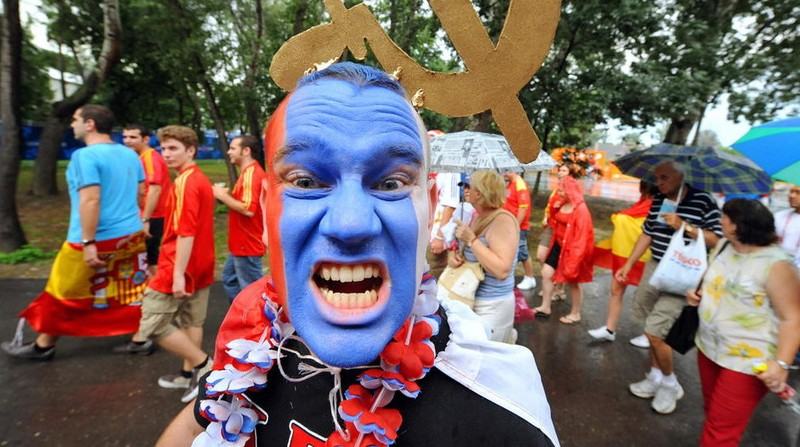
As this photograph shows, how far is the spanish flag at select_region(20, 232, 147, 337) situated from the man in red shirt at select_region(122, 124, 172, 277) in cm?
68

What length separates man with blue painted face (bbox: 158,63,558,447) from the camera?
0.91 meters

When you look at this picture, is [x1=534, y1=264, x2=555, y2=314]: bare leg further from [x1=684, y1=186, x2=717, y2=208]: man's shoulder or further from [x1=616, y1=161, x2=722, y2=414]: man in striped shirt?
[x1=684, y1=186, x2=717, y2=208]: man's shoulder

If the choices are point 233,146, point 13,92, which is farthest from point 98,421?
point 13,92

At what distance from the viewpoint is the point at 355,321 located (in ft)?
2.89

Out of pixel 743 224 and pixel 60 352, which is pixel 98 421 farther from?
pixel 743 224

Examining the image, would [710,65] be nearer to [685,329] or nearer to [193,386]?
[685,329]

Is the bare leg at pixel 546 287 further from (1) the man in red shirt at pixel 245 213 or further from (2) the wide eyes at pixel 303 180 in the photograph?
(2) the wide eyes at pixel 303 180

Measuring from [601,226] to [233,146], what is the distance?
10.7m

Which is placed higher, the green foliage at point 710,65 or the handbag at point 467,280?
the green foliage at point 710,65

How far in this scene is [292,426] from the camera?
1.08 m

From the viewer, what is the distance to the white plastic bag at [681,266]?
3121 mm

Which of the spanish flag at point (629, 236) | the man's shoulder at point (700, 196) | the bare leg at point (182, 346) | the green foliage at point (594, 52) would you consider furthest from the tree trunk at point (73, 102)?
the man's shoulder at point (700, 196)

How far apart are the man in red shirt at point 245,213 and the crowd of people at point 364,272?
0.6 inches

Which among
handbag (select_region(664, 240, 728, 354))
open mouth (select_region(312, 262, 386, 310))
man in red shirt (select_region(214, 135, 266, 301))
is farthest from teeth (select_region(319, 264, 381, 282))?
man in red shirt (select_region(214, 135, 266, 301))
